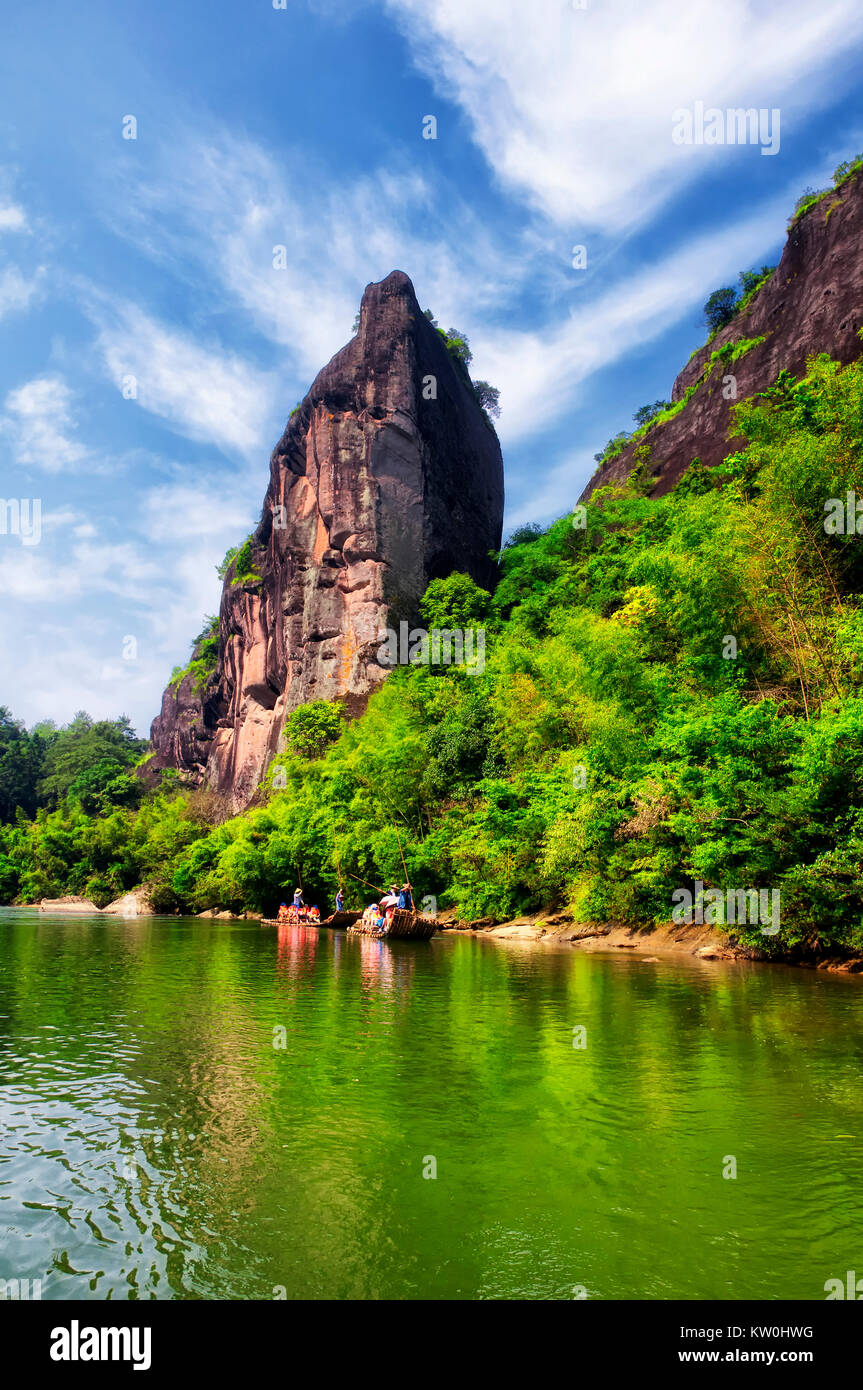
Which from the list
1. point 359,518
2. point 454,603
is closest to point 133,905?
→ point 454,603

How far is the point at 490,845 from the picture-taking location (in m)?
25.8

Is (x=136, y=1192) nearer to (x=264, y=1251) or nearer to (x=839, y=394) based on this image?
(x=264, y=1251)

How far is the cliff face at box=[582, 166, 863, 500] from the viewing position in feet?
107

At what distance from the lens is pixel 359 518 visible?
47156 mm

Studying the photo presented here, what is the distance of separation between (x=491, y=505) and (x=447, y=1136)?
55530 mm

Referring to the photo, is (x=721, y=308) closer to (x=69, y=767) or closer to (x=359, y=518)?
(x=359, y=518)

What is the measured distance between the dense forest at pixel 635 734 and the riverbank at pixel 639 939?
403mm

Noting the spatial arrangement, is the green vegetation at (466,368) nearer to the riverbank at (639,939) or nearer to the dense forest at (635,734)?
the dense forest at (635,734)

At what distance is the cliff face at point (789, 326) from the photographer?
3259cm

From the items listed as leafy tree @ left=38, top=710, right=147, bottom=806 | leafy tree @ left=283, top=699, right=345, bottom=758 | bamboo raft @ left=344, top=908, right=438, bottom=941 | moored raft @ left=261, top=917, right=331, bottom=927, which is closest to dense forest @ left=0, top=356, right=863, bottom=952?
leafy tree @ left=283, top=699, right=345, bottom=758

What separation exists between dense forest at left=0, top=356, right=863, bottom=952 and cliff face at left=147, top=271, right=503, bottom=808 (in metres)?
3.26

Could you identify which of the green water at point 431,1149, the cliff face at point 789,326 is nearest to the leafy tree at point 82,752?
the cliff face at point 789,326

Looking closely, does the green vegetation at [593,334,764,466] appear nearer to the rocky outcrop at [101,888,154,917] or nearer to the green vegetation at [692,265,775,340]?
the green vegetation at [692,265,775,340]
